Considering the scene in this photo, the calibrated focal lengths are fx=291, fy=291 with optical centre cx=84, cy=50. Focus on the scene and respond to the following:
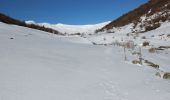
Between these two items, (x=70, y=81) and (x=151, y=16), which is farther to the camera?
(x=151, y=16)

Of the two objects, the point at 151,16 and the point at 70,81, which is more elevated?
the point at 151,16

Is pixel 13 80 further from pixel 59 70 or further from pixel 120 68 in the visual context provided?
pixel 120 68

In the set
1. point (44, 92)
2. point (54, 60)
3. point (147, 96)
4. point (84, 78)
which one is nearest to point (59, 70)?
point (84, 78)

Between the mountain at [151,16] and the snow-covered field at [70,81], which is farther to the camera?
the mountain at [151,16]

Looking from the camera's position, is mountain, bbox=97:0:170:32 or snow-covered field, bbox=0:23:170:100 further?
mountain, bbox=97:0:170:32

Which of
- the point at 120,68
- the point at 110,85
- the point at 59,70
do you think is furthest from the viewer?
the point at 120,68

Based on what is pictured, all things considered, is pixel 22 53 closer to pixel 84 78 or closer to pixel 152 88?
pixel 84 78

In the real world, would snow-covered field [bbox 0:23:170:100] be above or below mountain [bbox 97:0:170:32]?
below

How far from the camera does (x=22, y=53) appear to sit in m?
8.50

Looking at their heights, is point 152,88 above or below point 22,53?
below

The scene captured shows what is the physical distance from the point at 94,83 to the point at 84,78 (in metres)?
0.41

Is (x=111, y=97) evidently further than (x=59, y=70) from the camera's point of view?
No

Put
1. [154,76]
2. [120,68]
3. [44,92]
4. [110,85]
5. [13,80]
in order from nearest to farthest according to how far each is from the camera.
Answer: [44,92] → [13,80] → [110,85] → [154,76] → [120,68]

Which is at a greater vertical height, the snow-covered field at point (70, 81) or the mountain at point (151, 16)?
the mountain at point (151, 16)
